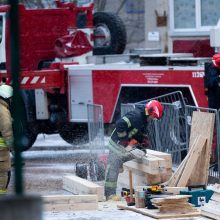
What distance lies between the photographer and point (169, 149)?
12828mm

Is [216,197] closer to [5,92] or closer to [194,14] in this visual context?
[5,92]

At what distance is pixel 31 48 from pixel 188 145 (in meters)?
5.31

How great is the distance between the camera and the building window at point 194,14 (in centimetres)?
1719

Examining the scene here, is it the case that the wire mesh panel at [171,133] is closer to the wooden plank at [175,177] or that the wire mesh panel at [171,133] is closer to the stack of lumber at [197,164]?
the stack of lumber at [197,164]

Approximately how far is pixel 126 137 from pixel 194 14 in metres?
6.48

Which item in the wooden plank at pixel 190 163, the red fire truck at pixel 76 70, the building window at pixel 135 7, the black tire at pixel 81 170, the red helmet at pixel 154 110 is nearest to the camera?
the wooden plank at pixel 190 163

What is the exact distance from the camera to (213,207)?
9.55 meters

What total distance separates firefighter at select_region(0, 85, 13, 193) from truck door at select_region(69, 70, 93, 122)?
5389 millimetres

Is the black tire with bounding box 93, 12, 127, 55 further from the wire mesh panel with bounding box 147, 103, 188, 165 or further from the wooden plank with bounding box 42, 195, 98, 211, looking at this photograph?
the wooden plank with bounding box 42, 195, 98, 211

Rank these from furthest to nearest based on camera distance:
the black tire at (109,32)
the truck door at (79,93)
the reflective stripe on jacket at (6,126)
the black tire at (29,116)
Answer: the black tire at (109,32) < the black tire at (29,116) < the truck door at (79,93) < the reflective stripe on jacket at (6,126)

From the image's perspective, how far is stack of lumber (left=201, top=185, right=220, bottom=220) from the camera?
9.30m

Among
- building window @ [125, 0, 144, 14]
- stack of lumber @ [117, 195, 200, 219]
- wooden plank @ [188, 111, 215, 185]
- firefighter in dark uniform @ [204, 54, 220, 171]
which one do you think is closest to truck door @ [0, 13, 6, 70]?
firefighter in dark uniform @ [204, 54, 220, 171]

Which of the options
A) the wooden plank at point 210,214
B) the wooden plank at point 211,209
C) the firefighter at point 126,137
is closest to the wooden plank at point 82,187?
the firefighter at point 126,137

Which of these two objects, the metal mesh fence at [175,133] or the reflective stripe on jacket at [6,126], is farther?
the metal mesh fence at [175,133]
